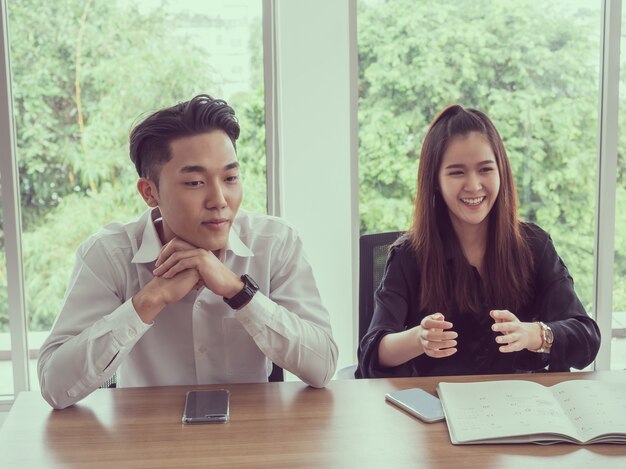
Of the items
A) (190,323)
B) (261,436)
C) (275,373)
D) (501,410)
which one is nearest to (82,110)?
(190,323)

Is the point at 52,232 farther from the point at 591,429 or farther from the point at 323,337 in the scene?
the point at 591,429

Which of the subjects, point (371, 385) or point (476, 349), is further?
point (476, 349)

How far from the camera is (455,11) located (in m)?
3.21

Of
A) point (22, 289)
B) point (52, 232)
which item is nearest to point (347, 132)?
point (52, 232)

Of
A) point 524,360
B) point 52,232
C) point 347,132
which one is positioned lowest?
point 524,360

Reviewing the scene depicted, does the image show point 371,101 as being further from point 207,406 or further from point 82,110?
point 207,406

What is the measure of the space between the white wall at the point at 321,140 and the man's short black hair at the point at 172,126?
1.25 m

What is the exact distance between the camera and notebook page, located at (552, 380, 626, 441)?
1.45 meters

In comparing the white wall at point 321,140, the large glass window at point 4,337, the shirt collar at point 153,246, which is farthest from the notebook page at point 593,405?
the large glass window at point 4,337

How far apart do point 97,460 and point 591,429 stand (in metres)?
0.93

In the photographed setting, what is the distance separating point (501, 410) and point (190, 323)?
82 cm

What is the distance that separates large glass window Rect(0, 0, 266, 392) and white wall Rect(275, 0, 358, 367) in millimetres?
119

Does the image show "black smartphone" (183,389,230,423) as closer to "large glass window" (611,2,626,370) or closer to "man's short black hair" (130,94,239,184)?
"man's short black hair" (130,94,239,184)

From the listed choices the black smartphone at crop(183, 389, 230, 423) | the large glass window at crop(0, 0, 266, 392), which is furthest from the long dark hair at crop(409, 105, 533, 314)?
the large glass window at crop(0, 0, 266, 392)
